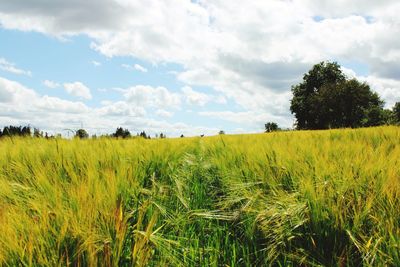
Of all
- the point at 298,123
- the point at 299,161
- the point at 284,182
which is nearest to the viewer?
the point at 284,182

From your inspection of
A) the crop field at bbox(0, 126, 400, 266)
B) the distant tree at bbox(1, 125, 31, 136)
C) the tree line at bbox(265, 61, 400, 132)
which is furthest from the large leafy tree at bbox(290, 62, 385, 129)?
the crop field at bbox(0, 126, 400, 266)

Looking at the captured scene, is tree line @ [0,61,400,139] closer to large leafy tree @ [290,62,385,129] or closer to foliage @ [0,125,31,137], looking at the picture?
large leafy tree @ [290,62,385,129]

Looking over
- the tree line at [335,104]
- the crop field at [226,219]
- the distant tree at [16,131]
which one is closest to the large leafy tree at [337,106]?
the tree line at [335,104]

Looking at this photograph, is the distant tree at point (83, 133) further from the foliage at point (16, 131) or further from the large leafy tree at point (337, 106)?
the large leafy tree at point (337, 106)

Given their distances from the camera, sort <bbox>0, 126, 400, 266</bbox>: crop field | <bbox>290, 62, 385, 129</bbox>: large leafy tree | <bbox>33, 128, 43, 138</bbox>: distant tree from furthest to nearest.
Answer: <bbox>290, 62, 385, 129</bbox>: large leafy tree < <bbox>33, 128, 43, 138</bbox>: distant tree < <bbox>0, 126, 400, 266</bbox>: crop field

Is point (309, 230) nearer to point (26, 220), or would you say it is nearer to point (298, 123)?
point (26, 220)

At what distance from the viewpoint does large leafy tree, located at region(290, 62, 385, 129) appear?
40469mm

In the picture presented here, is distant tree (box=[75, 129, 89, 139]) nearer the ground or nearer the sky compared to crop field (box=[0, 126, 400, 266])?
nearer the sky

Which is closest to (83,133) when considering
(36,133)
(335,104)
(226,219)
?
(36,133)

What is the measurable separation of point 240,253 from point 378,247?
72 cm

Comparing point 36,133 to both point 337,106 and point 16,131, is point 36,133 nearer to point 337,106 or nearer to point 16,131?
point 16,131

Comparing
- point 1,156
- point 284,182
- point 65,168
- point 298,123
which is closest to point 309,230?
point 284,182

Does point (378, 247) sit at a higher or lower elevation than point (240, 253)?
higher

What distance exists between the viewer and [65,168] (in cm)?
281
